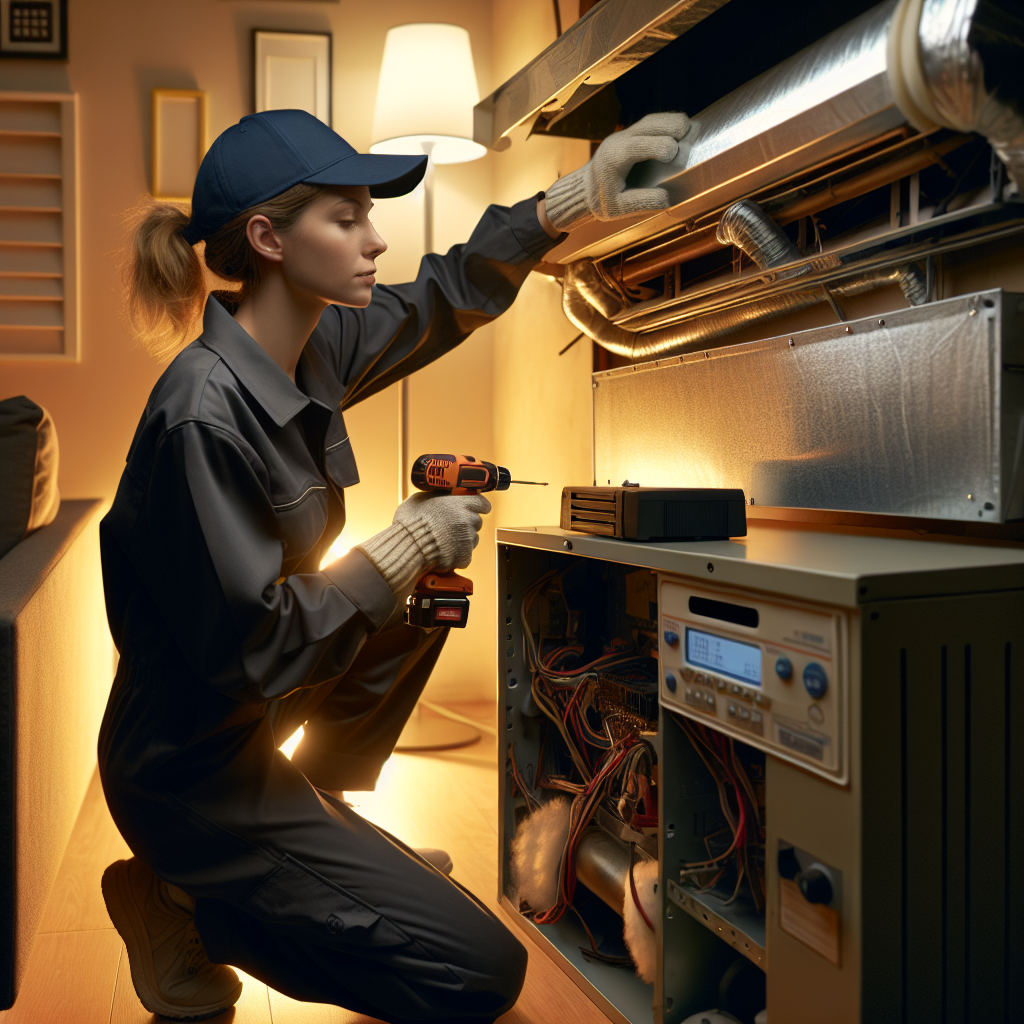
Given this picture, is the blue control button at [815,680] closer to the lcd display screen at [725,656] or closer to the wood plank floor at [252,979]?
the lcd display screen at [725,656]

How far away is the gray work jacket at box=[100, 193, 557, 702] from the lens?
1.11 meters

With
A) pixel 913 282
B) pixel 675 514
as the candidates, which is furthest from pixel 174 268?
pixel 913 282

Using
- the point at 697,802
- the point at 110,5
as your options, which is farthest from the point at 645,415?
the point at 110,5

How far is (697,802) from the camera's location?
1.17 m

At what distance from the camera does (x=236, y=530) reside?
1.12 m

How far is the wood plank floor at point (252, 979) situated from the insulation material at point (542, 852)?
80mm

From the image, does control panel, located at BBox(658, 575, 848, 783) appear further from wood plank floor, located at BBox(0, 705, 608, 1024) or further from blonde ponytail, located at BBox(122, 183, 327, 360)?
blonde ponytail, located at BBox(122, 183, 327, 360)

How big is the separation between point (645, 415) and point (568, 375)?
1.98 ft

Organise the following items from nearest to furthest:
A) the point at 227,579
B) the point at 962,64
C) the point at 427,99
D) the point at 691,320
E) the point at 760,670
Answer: the point at 962,64, the point at 760,670, the point at 227,579, the point at 691,320, the point at 427,99

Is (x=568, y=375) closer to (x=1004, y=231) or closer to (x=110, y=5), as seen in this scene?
(x=1004, y=231)

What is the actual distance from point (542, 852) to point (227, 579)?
0.74 metres

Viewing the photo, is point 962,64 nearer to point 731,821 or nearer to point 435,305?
point 731,821

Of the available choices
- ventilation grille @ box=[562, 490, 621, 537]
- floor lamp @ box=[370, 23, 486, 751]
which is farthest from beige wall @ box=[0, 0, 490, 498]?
ventilation grille @ box=[562, 490, 621, 537]

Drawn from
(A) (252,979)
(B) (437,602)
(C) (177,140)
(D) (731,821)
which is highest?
(C) (177,140)
